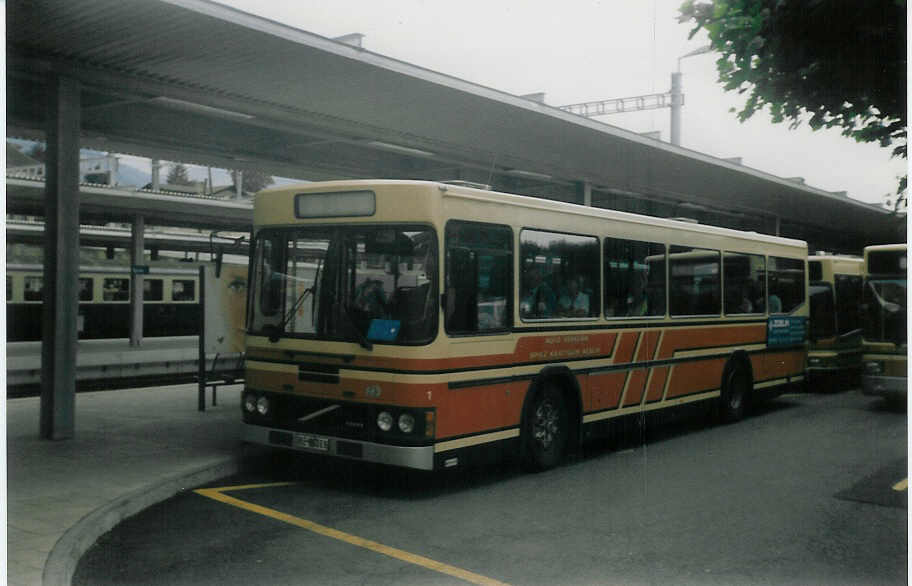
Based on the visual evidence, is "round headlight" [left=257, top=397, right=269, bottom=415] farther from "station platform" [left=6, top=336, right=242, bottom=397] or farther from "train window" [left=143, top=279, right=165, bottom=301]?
"train window" [left=143, top=279, right=165, bottom=301]

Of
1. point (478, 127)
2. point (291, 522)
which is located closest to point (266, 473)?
point (291, 522)

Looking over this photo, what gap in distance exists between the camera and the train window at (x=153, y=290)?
30.6m

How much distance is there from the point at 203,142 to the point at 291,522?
9.85 metres

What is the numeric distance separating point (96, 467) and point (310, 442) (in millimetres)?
2185

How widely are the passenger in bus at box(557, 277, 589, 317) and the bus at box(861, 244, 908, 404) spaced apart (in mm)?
5945

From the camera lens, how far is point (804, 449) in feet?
35.8

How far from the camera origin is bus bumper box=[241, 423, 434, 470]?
7.86 m

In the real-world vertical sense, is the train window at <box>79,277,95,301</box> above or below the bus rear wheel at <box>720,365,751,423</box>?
above

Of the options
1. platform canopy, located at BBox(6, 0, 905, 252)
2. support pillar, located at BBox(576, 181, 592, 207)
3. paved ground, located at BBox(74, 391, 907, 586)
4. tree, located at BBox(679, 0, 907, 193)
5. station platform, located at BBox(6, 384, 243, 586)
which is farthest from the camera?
support pillar, located at BBox(576, 181, 592, 207)

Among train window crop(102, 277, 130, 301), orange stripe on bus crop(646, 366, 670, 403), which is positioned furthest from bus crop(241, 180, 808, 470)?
train window crop(102, 277, 130, 301)

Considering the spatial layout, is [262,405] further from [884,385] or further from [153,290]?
[153,290]

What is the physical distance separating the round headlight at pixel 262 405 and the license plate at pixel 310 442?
1.58 ft

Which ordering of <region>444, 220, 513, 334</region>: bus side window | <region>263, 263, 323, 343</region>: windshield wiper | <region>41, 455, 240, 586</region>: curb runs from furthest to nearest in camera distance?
<region>263, 263, 323, 343</region>: windshield wiper < <region>444, 220, 513, 334</region>: bus side window < <region>41, 455, 240, 586</region>: curb

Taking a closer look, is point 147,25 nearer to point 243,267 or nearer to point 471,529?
point 243,267
